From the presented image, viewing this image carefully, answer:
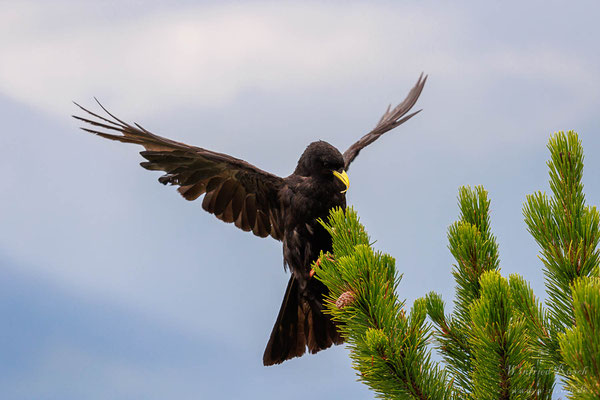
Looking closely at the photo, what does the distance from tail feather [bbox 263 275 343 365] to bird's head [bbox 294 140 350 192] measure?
4.00ft

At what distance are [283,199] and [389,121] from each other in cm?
269

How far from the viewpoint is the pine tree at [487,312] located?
279 cm

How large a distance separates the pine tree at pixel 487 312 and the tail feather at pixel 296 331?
3.15 meters

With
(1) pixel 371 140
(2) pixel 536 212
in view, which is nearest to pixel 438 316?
(2) pixel 536 212

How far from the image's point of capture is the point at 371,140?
7695mm

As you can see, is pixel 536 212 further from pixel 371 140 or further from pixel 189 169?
pixel 371 140

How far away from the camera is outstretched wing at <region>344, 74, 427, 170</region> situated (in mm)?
7503

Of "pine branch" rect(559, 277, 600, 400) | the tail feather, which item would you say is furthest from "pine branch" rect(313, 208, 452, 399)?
the tail feather

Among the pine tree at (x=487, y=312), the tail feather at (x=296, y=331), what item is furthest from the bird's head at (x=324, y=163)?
the pine tree at (x=487, y=312)

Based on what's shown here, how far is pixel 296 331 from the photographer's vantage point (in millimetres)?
6488

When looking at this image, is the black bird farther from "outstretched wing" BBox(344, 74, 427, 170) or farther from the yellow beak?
"outstretched wing" BBox(344, 74, 427, 170)

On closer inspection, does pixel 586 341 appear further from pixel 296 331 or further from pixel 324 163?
pixel 296 331

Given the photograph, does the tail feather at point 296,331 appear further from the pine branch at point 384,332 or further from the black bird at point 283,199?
the pine branch at point 384,332

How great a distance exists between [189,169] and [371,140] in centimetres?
251
